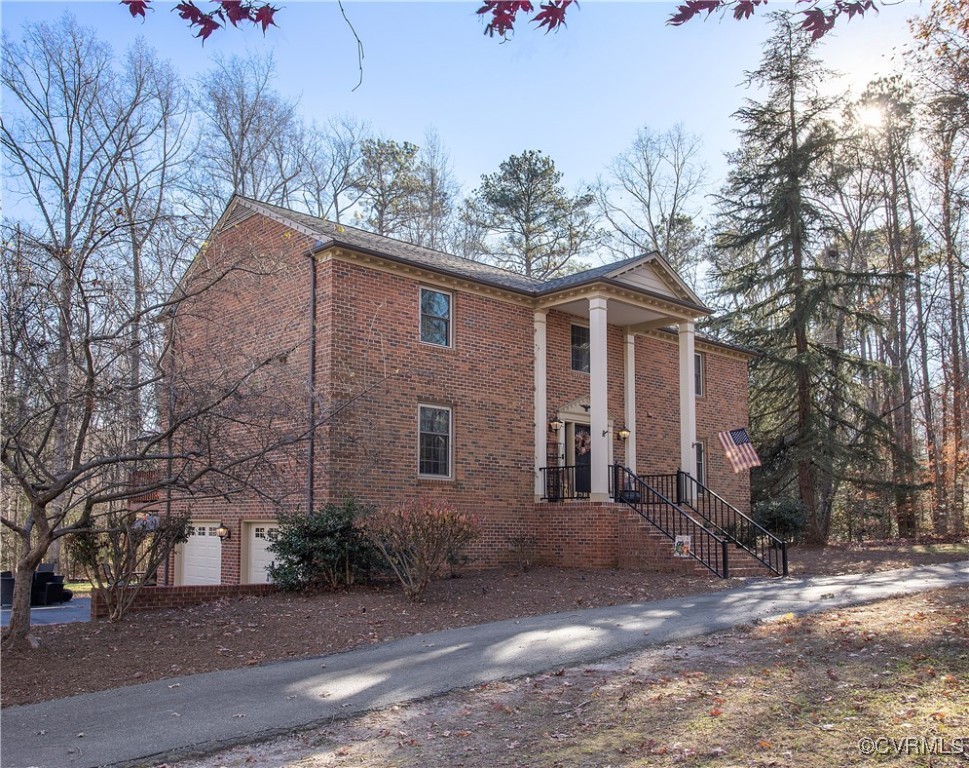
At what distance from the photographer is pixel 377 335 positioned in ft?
53.2

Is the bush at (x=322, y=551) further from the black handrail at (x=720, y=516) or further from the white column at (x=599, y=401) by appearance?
the black handrail at (x=720, y=516)

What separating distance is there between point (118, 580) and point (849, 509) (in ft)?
90.4

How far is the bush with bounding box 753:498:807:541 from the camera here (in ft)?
80.8

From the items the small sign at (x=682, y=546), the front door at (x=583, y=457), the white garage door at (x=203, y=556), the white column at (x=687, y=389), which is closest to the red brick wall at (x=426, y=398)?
the front door at (x=583, y=457)

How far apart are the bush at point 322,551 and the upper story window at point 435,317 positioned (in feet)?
14.5

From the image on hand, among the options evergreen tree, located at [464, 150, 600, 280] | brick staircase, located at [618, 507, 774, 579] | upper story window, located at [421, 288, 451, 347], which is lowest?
brick staircase, located at [618, 507, 774, 579]

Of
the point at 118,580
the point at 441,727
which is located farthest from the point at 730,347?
the point at 441,727

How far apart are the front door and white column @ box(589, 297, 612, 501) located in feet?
6.04

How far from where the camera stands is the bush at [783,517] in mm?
24641

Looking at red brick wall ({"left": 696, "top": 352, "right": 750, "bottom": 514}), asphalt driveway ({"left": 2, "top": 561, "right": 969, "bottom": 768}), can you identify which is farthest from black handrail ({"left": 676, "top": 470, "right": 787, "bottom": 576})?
asphalt driveway ({"left": 2, "top": 561, "right": 969, "bottom": 768})

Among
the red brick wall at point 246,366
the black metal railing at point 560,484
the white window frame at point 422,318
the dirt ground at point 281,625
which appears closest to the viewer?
the dirt ground at point 281,625

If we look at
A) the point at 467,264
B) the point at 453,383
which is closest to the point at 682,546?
the point at 453,383

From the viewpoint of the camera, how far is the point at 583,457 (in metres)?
19.8

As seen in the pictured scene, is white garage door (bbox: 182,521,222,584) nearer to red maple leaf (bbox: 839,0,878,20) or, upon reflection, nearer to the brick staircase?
the brick staircase
